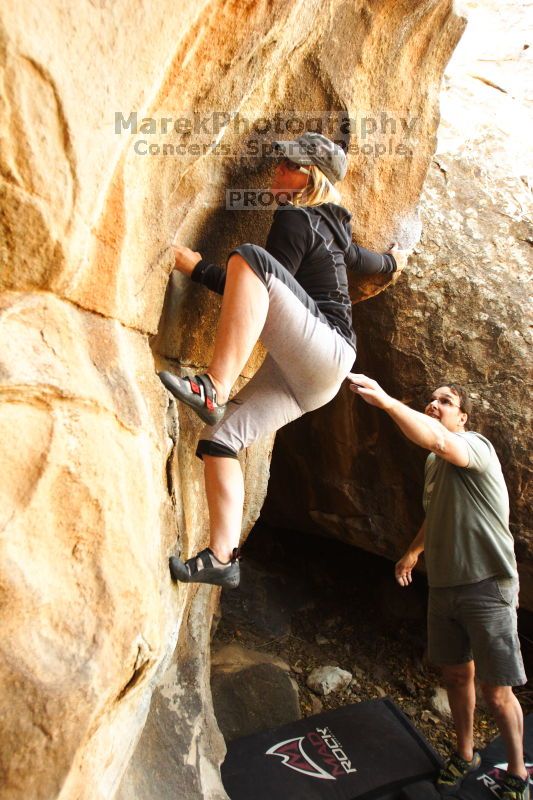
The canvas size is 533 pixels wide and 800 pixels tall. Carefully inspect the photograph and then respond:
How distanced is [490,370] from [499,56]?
283 centimetres

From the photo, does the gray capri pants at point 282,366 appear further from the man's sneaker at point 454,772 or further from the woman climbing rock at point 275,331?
the man's sneaker at point 454,772

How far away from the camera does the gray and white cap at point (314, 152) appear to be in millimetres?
2307

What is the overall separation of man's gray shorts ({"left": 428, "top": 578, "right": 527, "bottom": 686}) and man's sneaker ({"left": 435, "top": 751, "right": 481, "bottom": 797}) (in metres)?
0.53

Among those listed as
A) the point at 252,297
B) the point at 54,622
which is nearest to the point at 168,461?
the point at 252,297

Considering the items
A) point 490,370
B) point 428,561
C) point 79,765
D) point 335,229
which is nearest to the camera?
point 79,765

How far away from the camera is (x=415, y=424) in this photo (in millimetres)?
2598

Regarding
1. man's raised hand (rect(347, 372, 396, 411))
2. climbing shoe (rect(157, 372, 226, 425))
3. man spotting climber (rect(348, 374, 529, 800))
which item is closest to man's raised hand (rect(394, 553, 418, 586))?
man spotting climber (rect(348, 374, 529, 800))

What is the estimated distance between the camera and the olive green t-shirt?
3016 millimetres

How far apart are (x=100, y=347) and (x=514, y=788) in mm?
2748

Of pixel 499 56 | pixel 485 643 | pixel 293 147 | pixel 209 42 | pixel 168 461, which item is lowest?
pixel 485 643

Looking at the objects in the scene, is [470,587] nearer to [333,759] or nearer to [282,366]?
[333,759]

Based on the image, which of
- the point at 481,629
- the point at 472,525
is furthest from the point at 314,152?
the point at 481,629

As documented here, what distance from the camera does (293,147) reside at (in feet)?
7.56

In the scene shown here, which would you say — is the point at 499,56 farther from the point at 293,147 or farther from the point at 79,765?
the point at 79,765
